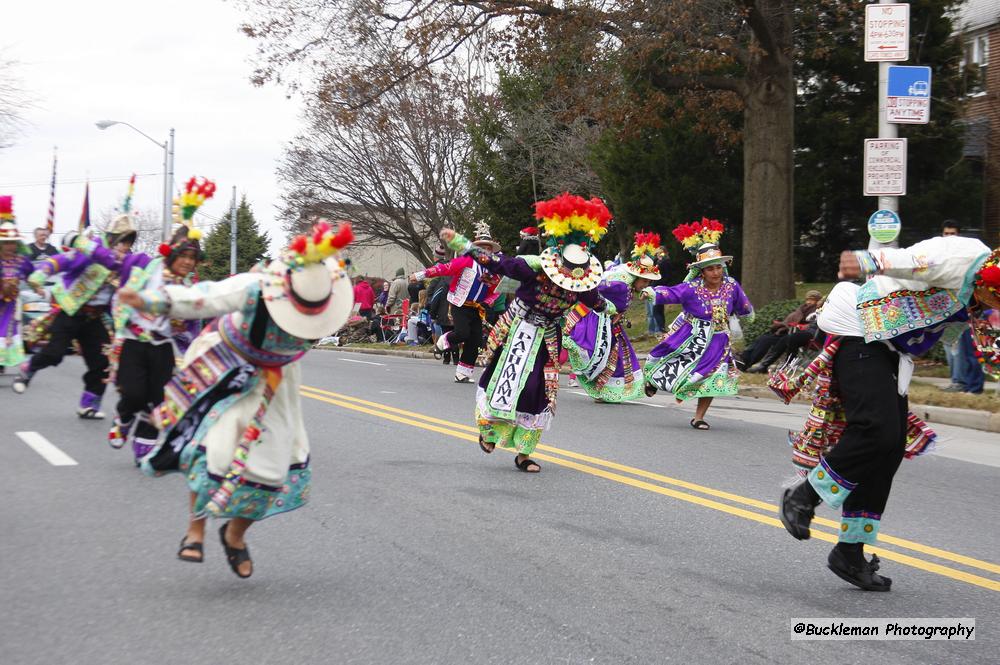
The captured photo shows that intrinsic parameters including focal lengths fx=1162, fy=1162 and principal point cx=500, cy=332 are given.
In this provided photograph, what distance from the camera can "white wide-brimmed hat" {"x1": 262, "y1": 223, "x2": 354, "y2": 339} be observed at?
5.15 m

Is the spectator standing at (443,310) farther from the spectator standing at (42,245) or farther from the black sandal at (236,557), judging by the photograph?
the black sandal at (236,557)

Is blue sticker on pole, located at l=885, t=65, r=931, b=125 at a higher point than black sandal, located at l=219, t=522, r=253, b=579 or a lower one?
higher

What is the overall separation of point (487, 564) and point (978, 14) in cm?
2939

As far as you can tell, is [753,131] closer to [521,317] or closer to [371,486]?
[521,317]

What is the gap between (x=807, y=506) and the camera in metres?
5.65

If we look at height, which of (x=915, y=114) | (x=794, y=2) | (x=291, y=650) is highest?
(x=794, y=2)

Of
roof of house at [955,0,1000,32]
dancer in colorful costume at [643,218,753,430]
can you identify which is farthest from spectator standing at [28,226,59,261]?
roof of house at [955,0,1000,32]

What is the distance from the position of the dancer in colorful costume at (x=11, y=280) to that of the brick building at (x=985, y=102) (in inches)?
761

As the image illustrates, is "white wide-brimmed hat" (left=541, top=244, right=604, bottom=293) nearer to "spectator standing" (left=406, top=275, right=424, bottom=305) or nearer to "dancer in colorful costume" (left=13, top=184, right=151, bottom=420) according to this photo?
"dancer in colorful costume" (left=13, top=184, right=151, bottom=420)

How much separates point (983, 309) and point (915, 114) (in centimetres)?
835

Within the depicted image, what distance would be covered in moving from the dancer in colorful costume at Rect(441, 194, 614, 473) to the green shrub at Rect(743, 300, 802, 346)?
8892 mm

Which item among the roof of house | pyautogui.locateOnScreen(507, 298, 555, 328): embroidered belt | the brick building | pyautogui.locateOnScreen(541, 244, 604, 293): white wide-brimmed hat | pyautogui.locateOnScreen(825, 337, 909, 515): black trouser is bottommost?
pyautogui.locateOnScreen(825, 337, 909, 515): black trouser

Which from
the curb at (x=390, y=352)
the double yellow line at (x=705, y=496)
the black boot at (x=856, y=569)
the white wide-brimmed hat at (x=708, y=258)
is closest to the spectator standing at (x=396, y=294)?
the curb at (x=390, y=352)

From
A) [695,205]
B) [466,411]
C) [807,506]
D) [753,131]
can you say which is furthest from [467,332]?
[807,506]
